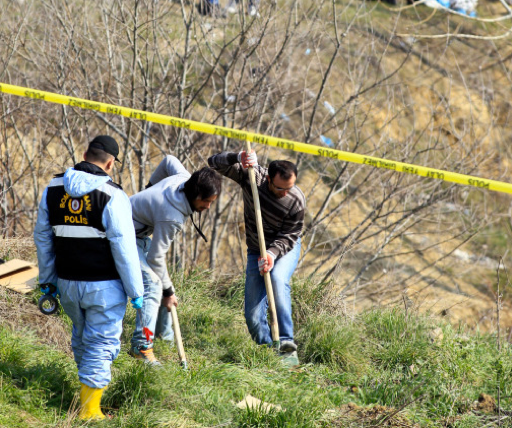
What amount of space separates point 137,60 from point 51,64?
128cm

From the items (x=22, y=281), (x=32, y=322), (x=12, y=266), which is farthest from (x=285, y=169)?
(x=12, y=266)

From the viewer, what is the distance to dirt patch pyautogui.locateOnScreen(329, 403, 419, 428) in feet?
14.7

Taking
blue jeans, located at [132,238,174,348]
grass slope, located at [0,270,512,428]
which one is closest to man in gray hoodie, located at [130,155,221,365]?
blue jeans, located at [132,238,174,348]

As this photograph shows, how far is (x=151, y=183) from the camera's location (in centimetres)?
540

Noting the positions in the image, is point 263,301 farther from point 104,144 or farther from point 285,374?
point 104,144

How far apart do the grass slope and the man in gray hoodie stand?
1.18ft

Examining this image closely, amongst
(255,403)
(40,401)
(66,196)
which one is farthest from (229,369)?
(66,196)

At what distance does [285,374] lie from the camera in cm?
520

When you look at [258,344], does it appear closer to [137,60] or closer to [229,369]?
[229,369]

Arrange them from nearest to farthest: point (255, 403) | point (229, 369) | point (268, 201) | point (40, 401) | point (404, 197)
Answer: point (40, 401) → point (255, 403) → point (229, 369) → point (268, 201) → point (404, 197)

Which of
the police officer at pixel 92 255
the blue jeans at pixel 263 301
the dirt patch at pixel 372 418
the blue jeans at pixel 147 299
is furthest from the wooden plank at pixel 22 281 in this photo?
the dirt patch at pixel 372 418

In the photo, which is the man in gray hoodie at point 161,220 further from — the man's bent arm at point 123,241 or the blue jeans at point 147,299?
the man's bent arm at point 123,241

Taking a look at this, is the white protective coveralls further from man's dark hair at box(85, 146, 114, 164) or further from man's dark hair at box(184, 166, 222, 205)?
man's dark hair at box(184, 166, 222, 205)

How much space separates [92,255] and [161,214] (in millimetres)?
717
